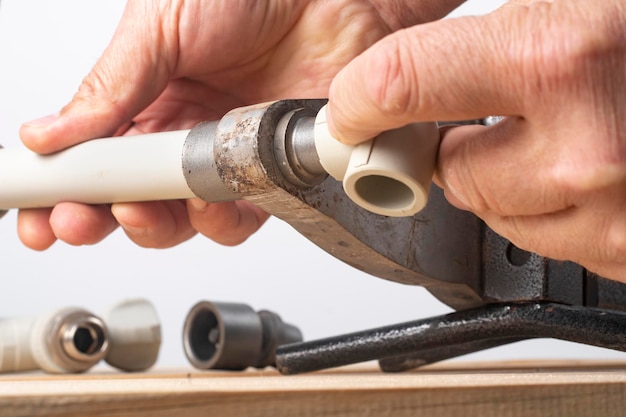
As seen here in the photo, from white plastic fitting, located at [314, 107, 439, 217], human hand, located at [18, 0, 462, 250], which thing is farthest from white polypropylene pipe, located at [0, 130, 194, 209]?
white plastic fitting, located at [314, 107, 439, 217]

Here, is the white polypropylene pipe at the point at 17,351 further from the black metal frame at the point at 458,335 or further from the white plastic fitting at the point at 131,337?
the black metal frame at the point at 458,335

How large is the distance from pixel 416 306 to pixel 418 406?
1.14 metres

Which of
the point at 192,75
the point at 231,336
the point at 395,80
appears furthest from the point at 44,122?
the point at 395,80

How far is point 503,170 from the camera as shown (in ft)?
1.57

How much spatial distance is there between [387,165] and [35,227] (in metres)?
0.57

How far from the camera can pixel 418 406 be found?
417mm

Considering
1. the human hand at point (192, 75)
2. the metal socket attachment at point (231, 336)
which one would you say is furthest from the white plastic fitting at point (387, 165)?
the metal socket attachment at point (231, 336)

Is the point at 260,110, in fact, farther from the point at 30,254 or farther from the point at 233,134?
the point at 30,254

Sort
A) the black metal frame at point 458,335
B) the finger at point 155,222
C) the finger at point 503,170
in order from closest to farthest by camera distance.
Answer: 1. the finger at point 503,170
2. the black metal frame at point 458,335
3. the finger at point 155,222

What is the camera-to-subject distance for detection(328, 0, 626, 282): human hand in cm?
41

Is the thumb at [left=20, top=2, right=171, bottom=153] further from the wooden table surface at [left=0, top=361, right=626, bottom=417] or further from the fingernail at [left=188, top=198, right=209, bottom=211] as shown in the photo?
the wooden table surface at [left=0, top=361, right=626, bottom=417]

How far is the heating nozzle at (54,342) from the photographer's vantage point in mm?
942

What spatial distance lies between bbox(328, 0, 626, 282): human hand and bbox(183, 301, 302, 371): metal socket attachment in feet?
1.65

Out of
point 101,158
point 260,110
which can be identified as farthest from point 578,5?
point 101,158
